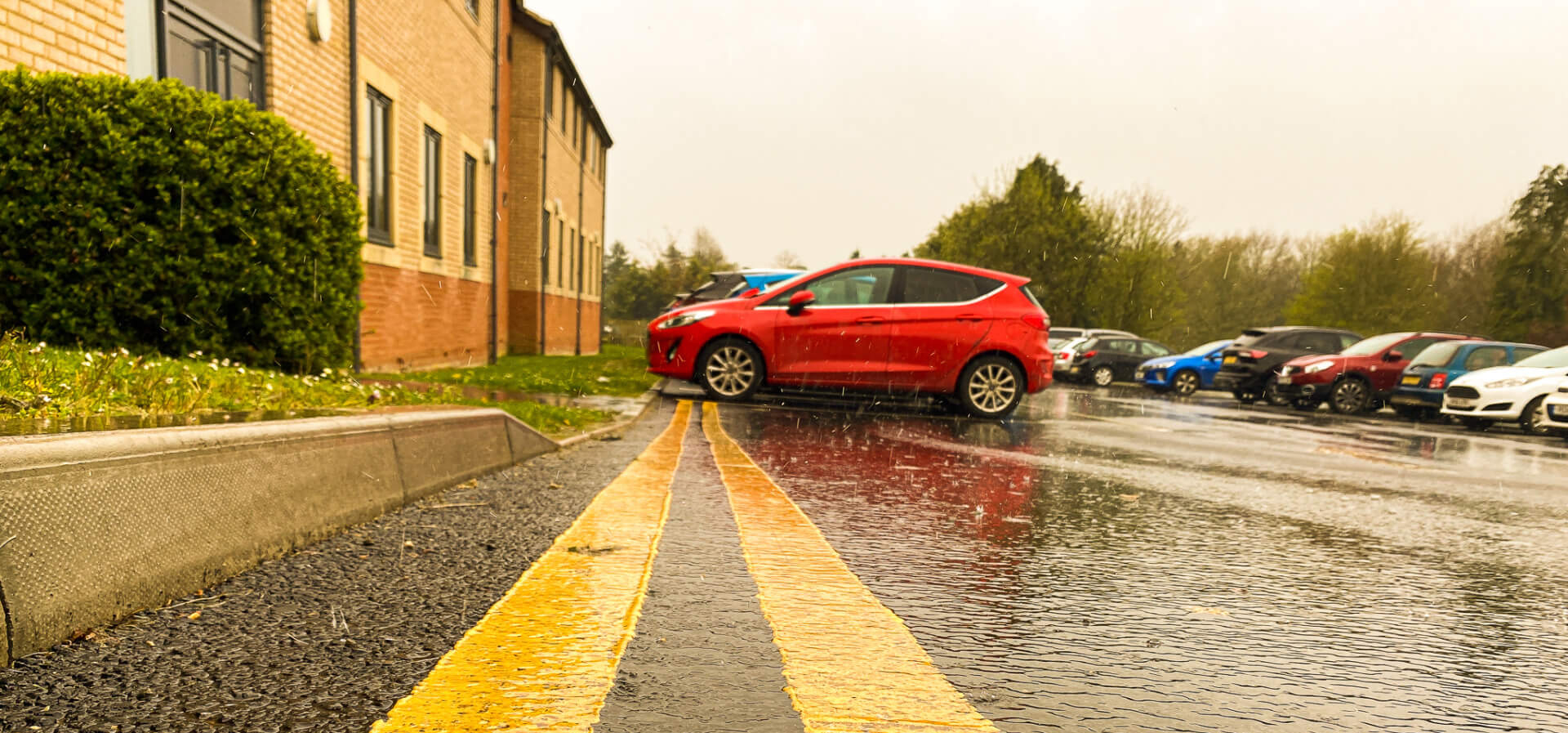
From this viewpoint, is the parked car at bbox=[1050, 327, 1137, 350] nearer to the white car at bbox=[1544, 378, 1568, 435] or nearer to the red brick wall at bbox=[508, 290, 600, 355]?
the white car at bbox=[1544, 378, 1568, 435]

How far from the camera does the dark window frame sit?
48.2 feet

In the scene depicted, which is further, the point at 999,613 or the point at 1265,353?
the point at 1265,353

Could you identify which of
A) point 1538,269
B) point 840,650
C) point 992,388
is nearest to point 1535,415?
point 992,388

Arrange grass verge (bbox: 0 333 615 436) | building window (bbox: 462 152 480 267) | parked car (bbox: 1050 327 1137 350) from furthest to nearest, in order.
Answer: parked car (bbox: 1050 327 1137 350)
building window (bbox: 462 152 480 267)
grass verge (bbox: 0 333 615 436)

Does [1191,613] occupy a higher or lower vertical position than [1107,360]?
lower

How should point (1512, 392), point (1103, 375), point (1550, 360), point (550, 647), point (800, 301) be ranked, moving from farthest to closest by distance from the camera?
point (1103, 375)
point (1550, 360)
point (1512, 392)
point (800, 301)
point (550, 647)

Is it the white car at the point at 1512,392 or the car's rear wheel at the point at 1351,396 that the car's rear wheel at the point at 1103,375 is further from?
the white car at the point at 1512,392

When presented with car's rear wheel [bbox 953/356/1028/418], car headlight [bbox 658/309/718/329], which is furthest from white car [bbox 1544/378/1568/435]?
car headlight [bbox 658/309/718/329]

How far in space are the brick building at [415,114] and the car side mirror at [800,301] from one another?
194 inches

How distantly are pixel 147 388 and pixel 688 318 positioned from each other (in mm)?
7233

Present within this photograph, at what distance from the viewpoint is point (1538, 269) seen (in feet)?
141

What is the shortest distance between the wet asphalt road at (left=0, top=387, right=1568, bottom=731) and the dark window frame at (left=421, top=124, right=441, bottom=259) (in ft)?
34.9

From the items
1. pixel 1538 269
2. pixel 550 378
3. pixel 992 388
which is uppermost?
pixel 1538 269

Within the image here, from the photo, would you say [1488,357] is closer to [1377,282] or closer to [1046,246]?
[1046,246]
